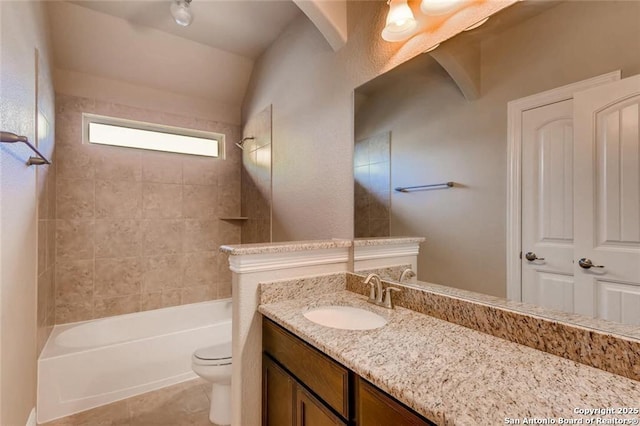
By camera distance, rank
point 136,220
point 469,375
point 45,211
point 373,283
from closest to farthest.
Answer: point 469,375 < point 373,283 < point 45,211 < point 136,220

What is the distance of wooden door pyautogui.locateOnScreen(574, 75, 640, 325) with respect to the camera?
0.76 meters

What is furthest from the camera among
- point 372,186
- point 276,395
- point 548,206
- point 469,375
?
point 372,186

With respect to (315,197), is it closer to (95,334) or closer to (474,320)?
(474,320)

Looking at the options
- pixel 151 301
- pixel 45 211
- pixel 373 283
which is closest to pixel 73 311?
pixel 151 301

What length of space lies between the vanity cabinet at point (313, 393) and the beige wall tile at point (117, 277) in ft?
6.80

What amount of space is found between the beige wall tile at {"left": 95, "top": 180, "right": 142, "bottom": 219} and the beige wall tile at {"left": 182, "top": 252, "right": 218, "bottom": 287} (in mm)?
681

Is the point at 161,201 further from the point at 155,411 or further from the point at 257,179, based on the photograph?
the point at 155,411

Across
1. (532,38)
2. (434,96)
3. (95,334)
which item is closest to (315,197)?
(434,96)

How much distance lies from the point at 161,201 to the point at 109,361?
1.49 m

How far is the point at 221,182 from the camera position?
3359 mm

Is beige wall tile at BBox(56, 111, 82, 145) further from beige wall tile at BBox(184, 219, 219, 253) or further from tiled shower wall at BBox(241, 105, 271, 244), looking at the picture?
tiled shower wall at BBox(241, 105, 271, 244)

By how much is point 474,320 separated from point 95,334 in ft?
9.91

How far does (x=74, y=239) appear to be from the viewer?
262 centimetres

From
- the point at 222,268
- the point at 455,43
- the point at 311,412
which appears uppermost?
the point at 455,43
